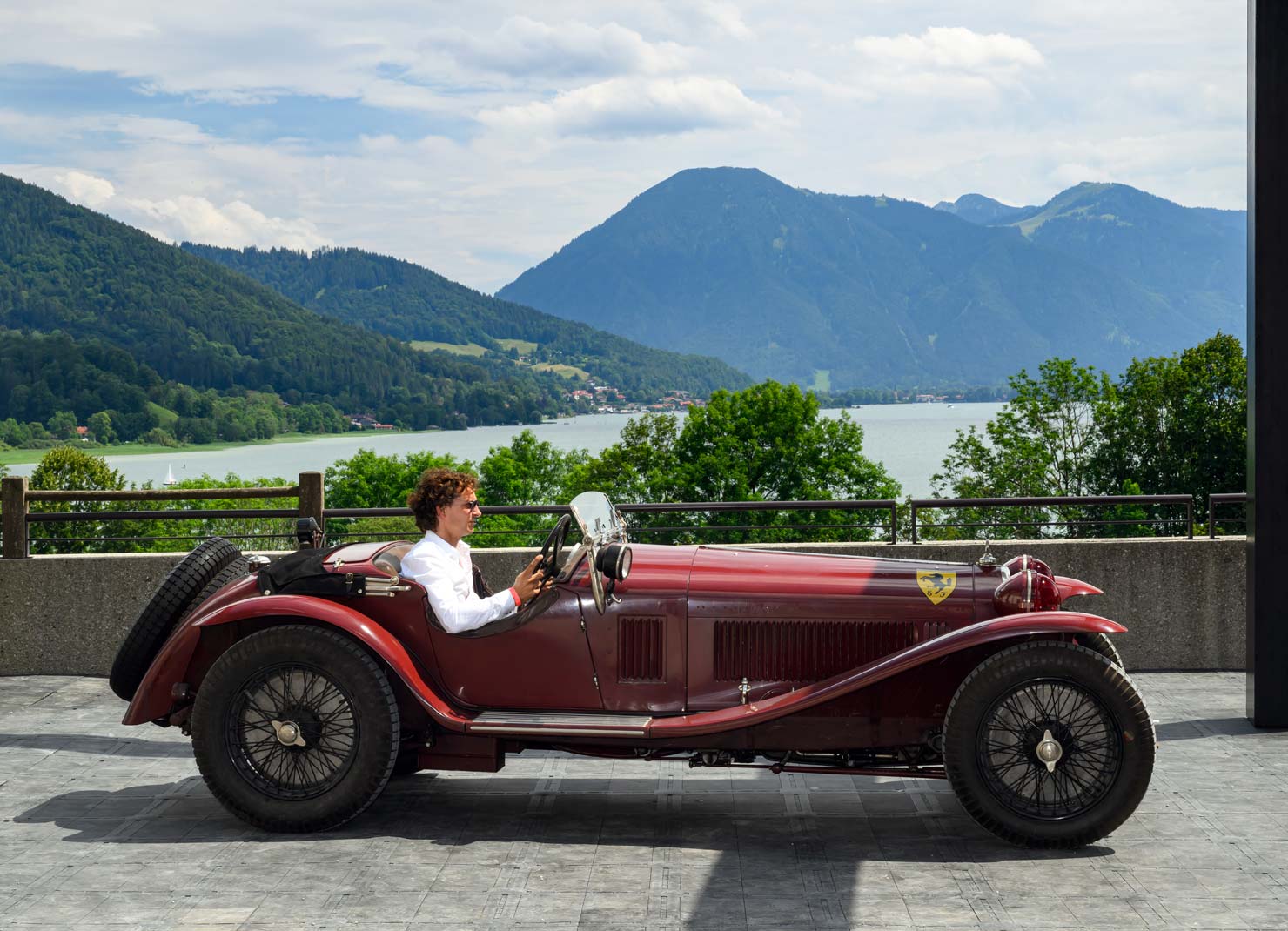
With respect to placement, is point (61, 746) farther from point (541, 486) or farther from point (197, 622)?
point (541, 486)

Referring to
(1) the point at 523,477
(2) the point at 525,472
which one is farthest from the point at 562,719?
(2) the point at 525,472

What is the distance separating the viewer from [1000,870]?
471 centimetres

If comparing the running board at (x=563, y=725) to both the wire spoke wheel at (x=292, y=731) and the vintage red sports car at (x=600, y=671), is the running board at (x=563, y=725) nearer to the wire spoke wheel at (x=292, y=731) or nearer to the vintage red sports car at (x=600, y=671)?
the vintage red sports car at (x=600, y=671)

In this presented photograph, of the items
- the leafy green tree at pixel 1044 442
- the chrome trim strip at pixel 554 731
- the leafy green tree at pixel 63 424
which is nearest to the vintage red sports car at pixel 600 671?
the chrome trim strip at pixel 554 731

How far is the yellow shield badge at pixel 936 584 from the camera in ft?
17.4

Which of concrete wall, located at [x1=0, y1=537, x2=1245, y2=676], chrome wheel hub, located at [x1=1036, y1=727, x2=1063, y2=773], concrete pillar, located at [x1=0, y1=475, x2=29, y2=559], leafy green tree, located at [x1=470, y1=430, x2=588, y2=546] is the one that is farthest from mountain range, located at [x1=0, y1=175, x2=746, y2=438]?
chrome wheel hub, located at [x1=1036, y1=727, x2=1063, y2=773]

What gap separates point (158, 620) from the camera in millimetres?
5711

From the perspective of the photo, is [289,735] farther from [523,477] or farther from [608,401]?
[608,401]

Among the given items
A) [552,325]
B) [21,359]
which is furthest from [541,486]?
[552,325]

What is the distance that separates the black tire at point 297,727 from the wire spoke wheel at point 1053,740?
245cm

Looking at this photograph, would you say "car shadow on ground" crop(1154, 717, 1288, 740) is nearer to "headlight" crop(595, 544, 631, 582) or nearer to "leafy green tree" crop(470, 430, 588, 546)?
"headlight" crop(595, 544, 631, 582)

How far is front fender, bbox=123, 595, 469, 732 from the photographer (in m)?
5.26

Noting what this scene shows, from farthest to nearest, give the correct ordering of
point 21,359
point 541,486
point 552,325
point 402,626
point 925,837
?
point 552,325
point 21,359
point 541,486
point 402,626
point 925,837

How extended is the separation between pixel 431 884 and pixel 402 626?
1.24 metres
